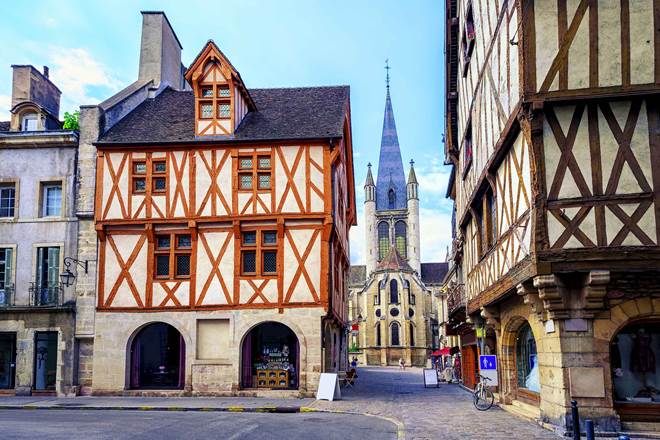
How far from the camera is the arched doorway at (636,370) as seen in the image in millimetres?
10992

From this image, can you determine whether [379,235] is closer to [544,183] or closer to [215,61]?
[215,61]

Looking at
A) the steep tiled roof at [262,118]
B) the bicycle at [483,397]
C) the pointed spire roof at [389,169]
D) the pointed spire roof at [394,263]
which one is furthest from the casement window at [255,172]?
the pointed spire roof at [389,169]

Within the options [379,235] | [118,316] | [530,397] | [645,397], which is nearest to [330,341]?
[118,316]

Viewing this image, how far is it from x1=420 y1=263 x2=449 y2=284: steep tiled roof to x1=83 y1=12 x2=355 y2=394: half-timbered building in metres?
69.0

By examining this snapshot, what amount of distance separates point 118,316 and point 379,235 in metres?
67.9

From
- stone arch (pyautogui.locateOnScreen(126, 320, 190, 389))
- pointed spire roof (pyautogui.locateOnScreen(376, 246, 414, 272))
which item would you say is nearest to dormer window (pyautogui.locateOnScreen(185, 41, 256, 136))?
stone arch (pyautogui.locateOnScreen(126, 320, 190, 389))

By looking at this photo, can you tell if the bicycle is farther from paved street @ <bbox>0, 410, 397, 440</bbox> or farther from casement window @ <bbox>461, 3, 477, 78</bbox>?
casement window @ <bbox>461, 3, 477, 78</bbox>

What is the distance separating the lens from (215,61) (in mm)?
21484

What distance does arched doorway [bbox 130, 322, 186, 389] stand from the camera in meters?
20.7

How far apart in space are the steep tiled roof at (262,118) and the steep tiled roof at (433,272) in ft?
219

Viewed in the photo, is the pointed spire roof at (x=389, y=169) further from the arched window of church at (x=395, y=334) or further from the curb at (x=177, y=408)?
the curb at (x=177, y=408)

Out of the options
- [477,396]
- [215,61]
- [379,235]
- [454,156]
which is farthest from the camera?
[379,235]

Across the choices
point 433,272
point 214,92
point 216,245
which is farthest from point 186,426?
point 433,272

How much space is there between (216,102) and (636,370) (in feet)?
49.1
